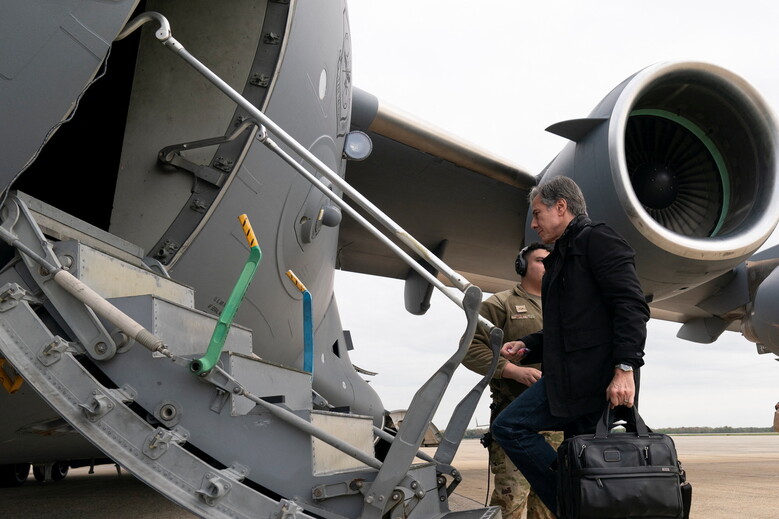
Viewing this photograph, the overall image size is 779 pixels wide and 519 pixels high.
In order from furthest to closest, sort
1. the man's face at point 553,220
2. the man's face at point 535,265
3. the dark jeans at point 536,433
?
the man's face at point 535,265
the man's face at point 553,220
the dark jeans at point 536,433

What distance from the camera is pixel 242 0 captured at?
12.0 feet

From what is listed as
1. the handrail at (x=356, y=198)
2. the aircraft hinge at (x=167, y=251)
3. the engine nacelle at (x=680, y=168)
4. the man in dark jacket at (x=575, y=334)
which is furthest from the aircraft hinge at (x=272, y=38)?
the engine nacelle at (x=680, y=168)

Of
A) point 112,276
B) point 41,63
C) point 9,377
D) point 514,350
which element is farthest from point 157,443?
point 514,350

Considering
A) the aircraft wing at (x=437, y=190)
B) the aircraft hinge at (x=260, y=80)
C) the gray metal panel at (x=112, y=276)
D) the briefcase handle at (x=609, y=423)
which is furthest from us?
the aircraft wing at (x=437, y=190)

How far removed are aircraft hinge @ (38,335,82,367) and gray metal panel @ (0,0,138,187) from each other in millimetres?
511

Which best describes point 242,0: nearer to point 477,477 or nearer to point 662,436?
point 662,436

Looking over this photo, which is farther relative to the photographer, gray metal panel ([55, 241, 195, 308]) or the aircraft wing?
the aircraft wing

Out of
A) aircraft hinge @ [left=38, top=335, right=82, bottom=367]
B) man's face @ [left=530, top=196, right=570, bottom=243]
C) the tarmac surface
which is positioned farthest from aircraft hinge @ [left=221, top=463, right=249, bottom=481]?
the tarmac surface

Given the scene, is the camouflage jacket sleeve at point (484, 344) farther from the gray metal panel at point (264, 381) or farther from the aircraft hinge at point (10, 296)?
the aircraft hinge at point (10, 296)

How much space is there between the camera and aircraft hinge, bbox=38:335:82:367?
204 centimetres

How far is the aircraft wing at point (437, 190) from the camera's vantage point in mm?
6430

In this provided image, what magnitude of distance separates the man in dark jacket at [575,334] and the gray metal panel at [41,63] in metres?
1.67

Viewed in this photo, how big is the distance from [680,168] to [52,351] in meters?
4.59

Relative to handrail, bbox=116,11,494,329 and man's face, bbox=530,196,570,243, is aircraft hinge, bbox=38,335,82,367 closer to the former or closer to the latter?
handrail, bbox=116,11,494,329
